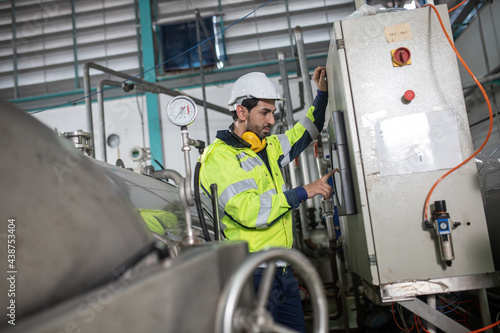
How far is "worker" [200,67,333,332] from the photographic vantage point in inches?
58.6

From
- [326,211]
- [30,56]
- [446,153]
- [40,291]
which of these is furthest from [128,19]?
[40,291]

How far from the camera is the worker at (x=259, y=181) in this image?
4.88ft

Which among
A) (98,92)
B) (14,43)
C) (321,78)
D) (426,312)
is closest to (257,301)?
(426,312)

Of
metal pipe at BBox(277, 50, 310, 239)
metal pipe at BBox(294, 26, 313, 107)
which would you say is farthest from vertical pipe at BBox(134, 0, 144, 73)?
metal pipe at BBox(294, 26, 313, 107)

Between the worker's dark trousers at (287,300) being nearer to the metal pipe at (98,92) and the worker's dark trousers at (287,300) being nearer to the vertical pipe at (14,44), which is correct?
the metal pipe at (98,92)

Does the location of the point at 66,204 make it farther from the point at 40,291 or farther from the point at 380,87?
the point at 380,87

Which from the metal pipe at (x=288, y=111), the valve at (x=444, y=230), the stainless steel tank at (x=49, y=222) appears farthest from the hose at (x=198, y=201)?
the metal pipe at (x=288, y=111)

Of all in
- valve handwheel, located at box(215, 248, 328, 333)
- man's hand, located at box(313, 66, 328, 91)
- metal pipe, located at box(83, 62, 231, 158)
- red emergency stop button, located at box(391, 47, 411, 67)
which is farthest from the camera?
metal pipe, located at box(83, 62, 231, 158)

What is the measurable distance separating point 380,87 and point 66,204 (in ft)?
3.75

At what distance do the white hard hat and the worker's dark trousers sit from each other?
80cm

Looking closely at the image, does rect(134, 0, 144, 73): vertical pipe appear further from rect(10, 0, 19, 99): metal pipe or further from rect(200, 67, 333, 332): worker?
rect(200, 67, 333, 332): worker

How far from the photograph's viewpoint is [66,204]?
2.24 ft

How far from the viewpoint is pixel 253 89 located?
5.85 feet

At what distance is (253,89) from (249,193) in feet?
1.81
